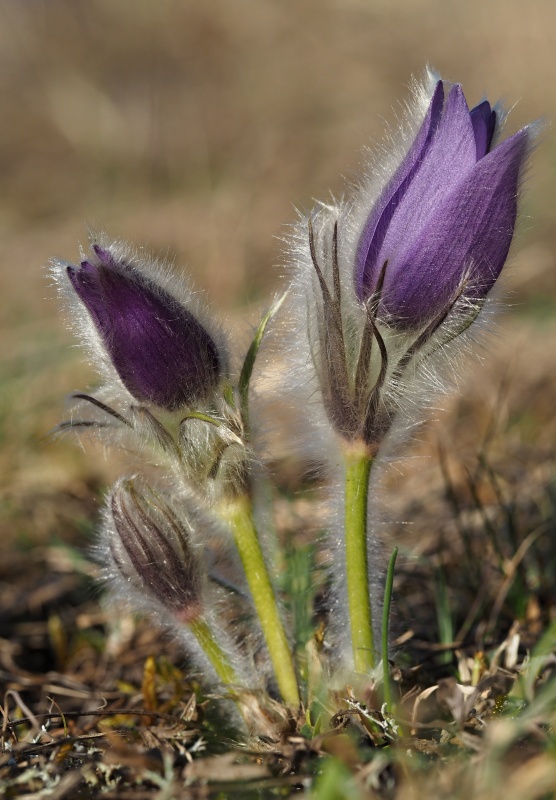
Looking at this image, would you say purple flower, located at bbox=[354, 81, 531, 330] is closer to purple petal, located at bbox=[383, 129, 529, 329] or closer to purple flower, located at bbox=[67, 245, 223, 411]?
purple petal, located at bbox=[383, 129, 529, 329]

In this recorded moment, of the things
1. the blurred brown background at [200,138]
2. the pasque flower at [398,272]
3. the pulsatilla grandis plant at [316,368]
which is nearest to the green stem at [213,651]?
the pulsatilla grandis plant at [316,368]

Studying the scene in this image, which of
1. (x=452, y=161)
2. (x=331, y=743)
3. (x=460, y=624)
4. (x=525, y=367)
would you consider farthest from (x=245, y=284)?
(x=331, y=743)

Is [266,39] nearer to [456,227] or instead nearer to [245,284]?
[245,284]

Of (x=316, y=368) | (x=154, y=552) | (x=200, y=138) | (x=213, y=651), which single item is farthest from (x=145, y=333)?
(x=200, y=138)

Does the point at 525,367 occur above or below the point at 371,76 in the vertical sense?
below

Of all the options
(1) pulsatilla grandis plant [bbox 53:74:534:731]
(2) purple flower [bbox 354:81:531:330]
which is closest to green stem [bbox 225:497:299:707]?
(1) pulsatilla grandis plant [bbox 53:74:534:731]

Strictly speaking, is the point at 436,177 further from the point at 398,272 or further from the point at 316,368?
the point at 316,368
